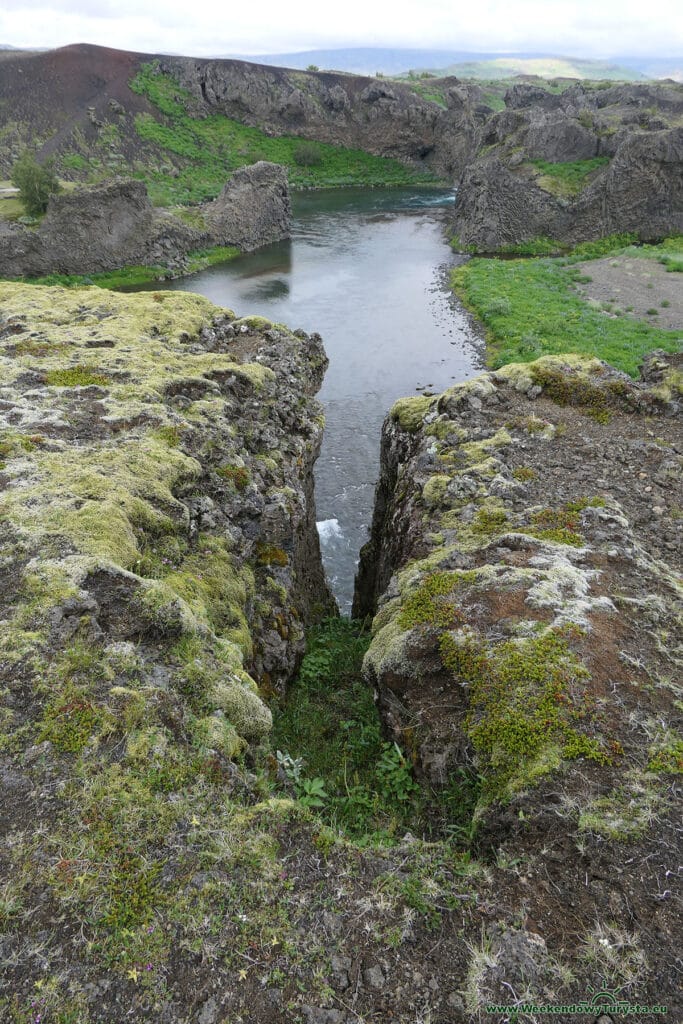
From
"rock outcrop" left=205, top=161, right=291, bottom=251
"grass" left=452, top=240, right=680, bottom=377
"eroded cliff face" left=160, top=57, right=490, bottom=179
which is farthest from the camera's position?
"eroded cliff face" left=160, top=57, right=490, bottom=179

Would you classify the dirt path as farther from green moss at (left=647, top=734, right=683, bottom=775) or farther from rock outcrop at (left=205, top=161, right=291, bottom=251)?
green moss at (left=647, top=734, right=683, bottom=775)

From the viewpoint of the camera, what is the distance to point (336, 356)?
43719 millimetres

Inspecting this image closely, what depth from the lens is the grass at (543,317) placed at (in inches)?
1571

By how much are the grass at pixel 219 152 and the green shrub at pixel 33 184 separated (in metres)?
42.8

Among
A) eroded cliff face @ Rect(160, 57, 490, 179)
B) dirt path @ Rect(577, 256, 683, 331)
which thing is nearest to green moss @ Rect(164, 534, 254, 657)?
dirt path @ Rect(577, 256, 683, 331)

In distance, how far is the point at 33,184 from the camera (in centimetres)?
5897

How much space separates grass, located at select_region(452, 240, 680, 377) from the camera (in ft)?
131

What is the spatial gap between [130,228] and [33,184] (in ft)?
32.5

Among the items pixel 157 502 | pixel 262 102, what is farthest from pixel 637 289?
pixel 262 102

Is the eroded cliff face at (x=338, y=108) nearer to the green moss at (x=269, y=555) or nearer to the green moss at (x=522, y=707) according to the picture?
the green moss at (x=269, y=555)

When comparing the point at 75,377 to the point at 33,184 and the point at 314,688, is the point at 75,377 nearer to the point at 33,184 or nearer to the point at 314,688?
the point at 314,688

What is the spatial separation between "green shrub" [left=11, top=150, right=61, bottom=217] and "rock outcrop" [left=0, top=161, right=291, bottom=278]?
135 inches

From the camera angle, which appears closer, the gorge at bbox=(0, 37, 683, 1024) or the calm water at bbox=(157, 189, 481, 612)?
the gorge at bbox=(0, 37, 683, 1024)

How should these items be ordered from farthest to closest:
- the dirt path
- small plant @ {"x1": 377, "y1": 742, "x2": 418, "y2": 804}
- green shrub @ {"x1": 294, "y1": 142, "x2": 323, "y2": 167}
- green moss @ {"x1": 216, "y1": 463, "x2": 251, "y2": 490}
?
1. green shrub @ {"x1": 294, "y1": 142, "x2": 323, "y2": 167}
2. the dirt path
3. green moss @ {"x1": 216, "y1": 463, "x2": 251, "y2": 490}
4. small plant @ {"x1": 377, "y1": 742, "x2": 418, "y2": 804}
